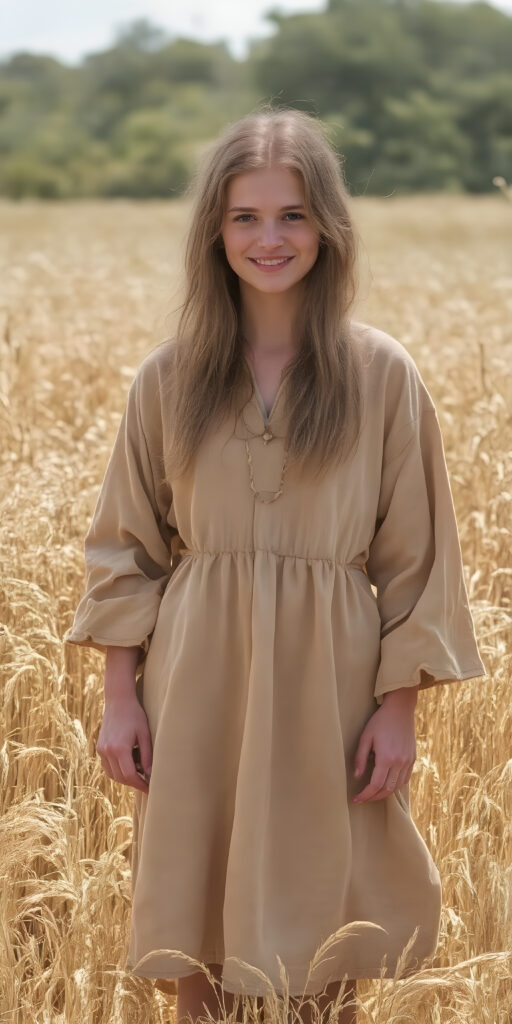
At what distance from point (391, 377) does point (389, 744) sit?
1.77 feet

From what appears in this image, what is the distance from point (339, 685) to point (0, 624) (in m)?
0.87

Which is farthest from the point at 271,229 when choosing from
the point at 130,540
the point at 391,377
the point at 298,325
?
the point at 130,540

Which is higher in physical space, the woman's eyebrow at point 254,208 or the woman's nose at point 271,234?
the woman's eyebrow at point 254,208

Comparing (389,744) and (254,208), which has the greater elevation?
(254,208)

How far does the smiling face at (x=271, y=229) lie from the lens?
1.80m

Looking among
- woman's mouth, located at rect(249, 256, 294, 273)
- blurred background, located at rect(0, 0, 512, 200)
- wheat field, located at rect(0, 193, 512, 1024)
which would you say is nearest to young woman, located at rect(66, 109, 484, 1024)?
woman's mouth, located at rect(249, 256, 294, 273)

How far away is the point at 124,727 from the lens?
1870 mm

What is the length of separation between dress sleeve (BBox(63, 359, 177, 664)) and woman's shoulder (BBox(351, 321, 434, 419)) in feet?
1.09

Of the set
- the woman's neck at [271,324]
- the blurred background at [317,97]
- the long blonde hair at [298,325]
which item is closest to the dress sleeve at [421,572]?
the long blonde hair at [298,325]

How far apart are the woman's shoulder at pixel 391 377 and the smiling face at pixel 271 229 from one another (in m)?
0.15

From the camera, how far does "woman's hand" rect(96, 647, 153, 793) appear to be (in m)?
1.86

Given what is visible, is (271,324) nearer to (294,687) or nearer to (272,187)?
(272,187)

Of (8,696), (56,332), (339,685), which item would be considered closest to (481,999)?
(339,685)

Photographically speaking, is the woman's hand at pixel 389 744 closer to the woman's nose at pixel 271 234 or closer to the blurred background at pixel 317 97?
the woman's nose at pixel 271 234
